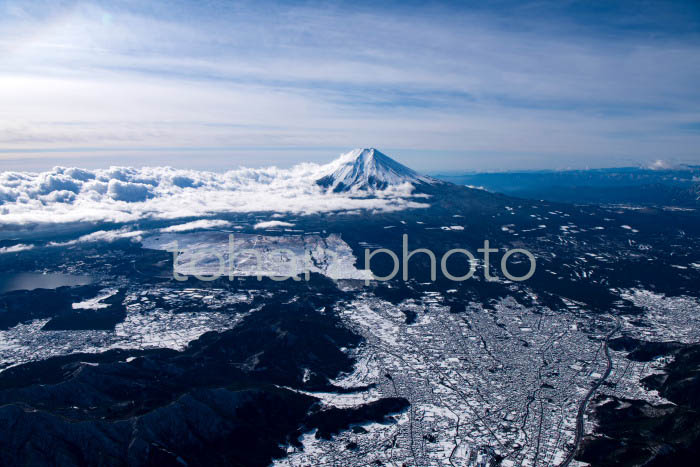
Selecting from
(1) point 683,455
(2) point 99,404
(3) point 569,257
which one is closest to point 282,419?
(2) point 99,404

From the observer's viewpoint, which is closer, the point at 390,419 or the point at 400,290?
the point at 390,419

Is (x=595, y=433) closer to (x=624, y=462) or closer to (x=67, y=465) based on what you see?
(x=624, y=462)

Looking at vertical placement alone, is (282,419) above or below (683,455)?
below

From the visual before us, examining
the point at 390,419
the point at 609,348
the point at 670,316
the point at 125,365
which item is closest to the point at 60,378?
the point at 125,365

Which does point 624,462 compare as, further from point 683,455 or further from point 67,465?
point 67,465

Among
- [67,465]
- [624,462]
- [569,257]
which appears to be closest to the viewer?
[67,465]

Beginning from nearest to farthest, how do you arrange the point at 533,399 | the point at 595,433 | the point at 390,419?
1. the point at 595,433
2. the point at 390,419
3. the point at 533,399
